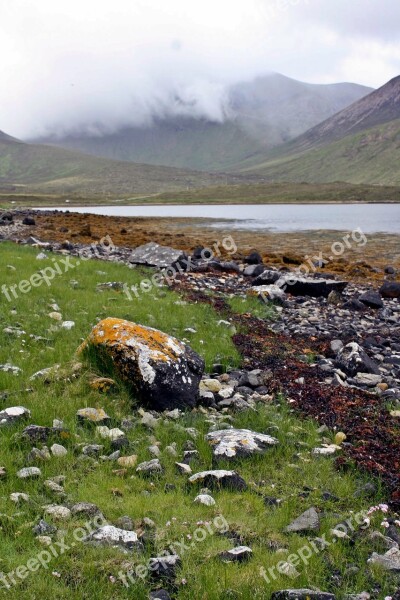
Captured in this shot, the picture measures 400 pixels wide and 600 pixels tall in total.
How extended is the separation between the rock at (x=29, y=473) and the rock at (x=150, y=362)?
2.82 meters

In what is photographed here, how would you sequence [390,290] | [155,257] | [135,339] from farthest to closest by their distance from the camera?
[155,257]
[390,290]
[135,339]

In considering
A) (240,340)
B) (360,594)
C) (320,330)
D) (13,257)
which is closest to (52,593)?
(360,594)

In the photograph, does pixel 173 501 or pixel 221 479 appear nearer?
pixel 173 501

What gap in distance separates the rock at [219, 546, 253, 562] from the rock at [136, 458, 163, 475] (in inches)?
75.9

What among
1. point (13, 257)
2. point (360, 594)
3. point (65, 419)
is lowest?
point (360, 594)

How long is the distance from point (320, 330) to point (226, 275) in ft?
37.2

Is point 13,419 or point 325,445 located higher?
point 13,419

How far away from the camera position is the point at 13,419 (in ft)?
26.0

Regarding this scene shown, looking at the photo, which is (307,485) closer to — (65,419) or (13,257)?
(65,419)

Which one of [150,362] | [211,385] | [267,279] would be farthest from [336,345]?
[267,279]

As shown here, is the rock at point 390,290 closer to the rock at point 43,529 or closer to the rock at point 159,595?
the rock at point 43,529

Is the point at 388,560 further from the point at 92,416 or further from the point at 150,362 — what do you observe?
the point at 150,362

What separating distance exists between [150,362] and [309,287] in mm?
14054

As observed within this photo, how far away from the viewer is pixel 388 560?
5504mm
